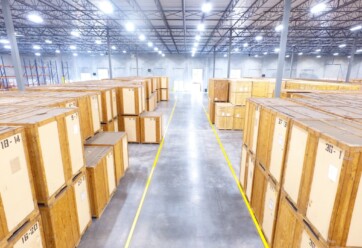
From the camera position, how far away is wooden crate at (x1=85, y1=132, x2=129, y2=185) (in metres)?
6.27

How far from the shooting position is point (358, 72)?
37375 millimetres

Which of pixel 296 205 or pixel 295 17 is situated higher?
pixel 295 17

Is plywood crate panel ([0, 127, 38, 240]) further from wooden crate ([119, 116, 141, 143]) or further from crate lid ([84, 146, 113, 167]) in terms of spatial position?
wooden crate ([119, 116, 141, 143])

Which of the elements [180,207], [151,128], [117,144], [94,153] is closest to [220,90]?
[151,128]

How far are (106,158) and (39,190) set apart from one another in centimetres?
230

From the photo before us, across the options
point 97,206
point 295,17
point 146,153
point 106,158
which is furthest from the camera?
point 295,17

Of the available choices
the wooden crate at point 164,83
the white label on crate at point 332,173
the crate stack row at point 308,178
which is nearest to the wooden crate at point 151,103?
the wooden crate at point 164,83

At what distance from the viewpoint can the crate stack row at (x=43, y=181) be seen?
265cm

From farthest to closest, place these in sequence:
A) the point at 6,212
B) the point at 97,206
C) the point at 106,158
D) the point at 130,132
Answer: the point at 130,132 → the point at 106,158 → the point at 97,206 → the point at 6,212

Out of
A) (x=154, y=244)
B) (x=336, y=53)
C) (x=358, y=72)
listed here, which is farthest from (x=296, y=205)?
(x=358, y=72)

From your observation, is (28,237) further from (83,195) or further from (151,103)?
(151,103)

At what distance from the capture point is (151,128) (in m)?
10.1

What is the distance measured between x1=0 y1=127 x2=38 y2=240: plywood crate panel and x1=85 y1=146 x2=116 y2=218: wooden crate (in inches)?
74.8

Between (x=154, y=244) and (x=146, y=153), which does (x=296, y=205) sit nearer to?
(x=154, y=244)
